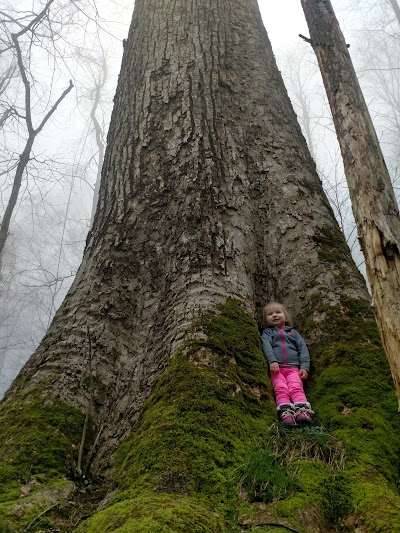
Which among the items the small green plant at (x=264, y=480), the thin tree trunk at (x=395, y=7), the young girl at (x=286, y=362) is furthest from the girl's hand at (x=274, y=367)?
the thin tree trunk at (x=395, y=7)

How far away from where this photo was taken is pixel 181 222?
2.81 m

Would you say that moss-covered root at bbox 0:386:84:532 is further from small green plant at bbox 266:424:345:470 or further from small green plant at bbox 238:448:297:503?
small green plant at bbox 266:424:345:470

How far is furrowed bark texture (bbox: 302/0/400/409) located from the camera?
176cm

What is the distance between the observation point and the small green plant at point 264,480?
5.03 feet

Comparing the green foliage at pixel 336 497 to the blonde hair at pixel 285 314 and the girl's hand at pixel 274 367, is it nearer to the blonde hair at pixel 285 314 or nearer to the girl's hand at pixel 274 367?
the girl's hand at pixel 274 367

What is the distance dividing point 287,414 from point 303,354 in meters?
0.43

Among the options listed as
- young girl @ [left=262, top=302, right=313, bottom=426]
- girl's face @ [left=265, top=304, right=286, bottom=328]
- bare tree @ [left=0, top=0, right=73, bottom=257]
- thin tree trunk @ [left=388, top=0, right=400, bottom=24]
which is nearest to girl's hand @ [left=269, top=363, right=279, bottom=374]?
young girl @ [left=262, top=302, right=313, bottom=426]

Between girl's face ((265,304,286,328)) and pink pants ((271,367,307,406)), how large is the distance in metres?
0.27

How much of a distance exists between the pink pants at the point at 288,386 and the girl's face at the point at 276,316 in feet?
0.90

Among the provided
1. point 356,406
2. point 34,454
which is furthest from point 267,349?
point 34,454

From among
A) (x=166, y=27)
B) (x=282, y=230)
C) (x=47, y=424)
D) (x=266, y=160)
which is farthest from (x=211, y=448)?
(x=166, y=27)

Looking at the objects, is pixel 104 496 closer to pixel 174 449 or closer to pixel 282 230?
pixel 174 449

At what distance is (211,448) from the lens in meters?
1.66

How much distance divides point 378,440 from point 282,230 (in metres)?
1.51
